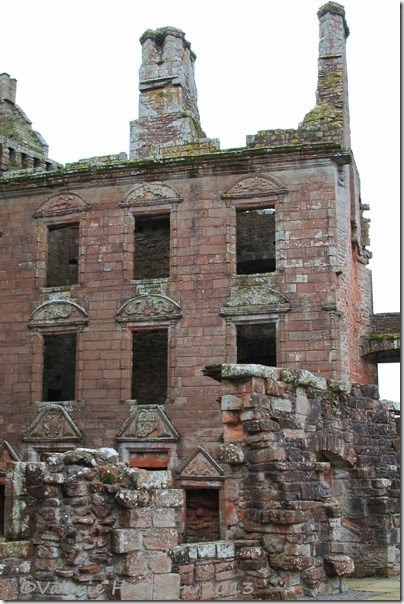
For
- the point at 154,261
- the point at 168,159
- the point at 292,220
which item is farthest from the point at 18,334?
the point at 292,220

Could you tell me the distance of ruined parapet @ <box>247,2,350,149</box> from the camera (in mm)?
19953

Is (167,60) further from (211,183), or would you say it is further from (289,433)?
(289,433)

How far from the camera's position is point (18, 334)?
832 inches

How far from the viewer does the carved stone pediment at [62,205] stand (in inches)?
838

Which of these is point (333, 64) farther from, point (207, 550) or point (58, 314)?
point (207, 550)

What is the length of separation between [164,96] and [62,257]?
16.9 ft

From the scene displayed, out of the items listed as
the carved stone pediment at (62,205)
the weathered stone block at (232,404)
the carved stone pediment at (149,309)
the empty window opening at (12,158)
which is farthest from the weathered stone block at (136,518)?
the empty window opening at (12,158)

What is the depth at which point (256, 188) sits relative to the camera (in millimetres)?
19969

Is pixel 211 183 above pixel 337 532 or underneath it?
above

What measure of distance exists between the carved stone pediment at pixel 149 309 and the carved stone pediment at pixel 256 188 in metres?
2.83

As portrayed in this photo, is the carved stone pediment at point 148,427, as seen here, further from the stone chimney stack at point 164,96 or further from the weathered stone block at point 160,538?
the weathered stone block at point 160,538

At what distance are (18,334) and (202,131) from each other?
23.8ft

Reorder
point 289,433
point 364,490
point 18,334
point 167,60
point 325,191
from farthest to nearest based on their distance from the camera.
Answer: point 167,60 < point 18,334 < point 325,191 < point 364,490 < point 289,433

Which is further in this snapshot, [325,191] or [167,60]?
[167,60]
